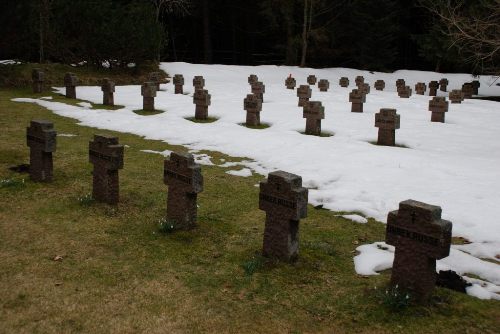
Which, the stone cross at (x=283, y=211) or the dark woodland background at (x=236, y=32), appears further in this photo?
the dark woodland background at (x=236, y=32)

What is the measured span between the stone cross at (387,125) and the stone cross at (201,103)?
5.74 metres

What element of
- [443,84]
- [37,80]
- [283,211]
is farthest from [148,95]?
[443,84]

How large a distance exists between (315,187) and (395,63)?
131 feet

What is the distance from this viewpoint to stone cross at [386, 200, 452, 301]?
4797mm

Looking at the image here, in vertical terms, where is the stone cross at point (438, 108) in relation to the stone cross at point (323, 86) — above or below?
below

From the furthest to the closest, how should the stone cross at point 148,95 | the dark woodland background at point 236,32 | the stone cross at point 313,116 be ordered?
the dark woodland background at point 236,32, the stone cross at point 148,95, the stone cross at point 313,116

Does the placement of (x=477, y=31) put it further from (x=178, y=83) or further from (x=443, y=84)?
(x=443, y=84)

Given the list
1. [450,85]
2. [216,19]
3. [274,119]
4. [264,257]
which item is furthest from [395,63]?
[264,257]

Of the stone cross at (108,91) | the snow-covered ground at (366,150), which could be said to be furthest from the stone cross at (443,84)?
the stone cross at (108,91)

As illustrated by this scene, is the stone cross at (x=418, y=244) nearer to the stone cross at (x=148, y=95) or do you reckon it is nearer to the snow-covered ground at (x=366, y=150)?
the snow-covered ground at (x=366, y=150)

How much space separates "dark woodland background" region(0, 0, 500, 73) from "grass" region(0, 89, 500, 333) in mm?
15015

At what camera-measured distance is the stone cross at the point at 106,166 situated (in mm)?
7438

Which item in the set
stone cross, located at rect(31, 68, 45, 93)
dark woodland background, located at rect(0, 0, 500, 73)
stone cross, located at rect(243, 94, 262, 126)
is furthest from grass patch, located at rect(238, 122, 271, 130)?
dark woodland background, located at rect(0, 0, 500, 73)

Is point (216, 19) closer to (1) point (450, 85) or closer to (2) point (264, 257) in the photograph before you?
(1) point (450, 85)
